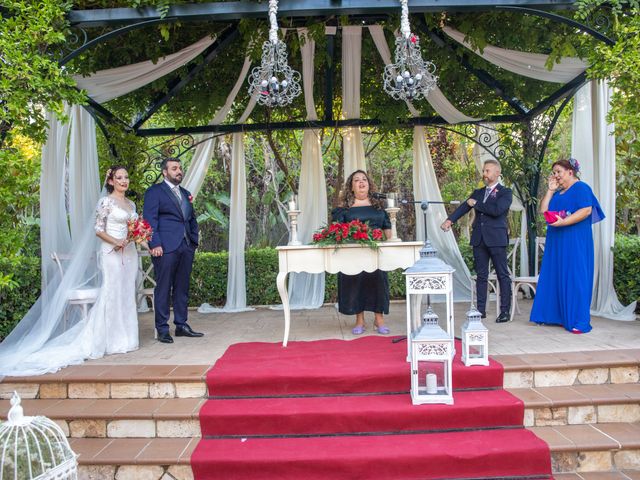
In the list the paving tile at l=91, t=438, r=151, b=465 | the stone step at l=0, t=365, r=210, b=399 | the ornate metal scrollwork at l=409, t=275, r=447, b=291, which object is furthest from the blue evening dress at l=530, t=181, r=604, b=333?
the paving tile at l=91, t=438, r=151, b=465

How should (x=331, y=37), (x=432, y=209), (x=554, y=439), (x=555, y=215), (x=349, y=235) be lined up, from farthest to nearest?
1. (x=432, y=209)
2. (x=331, y=37)
3. (x=555, y=215)
4. (x=349, y=235)
5. (x=554, y=439)

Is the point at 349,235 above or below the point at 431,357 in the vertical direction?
above

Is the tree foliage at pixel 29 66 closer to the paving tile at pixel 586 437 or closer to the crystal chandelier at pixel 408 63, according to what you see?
the crystal chandelier at pixel 408 63

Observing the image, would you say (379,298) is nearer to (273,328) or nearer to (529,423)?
(273,328)

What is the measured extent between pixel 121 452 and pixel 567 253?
14.8 feet

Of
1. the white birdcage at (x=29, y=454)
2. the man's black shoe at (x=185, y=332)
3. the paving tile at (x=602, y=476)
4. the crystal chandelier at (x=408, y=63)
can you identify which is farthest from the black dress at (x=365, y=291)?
the white birdcage at (x=29, y=454)

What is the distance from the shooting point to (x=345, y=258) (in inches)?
183

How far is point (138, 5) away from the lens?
14.6ft

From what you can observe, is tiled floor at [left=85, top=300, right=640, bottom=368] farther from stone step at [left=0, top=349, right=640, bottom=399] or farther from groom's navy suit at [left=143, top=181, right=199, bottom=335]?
groom's navy suit at [left=143, top=181, right=199, bottom=335]

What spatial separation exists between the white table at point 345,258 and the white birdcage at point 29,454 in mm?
2498

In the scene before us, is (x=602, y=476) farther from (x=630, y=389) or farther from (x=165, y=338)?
(x=165, y=338)

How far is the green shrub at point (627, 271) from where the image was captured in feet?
19.3

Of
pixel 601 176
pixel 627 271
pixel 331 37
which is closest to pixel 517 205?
pixel 601 176

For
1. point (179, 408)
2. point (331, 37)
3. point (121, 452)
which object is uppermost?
point (331, 37)
